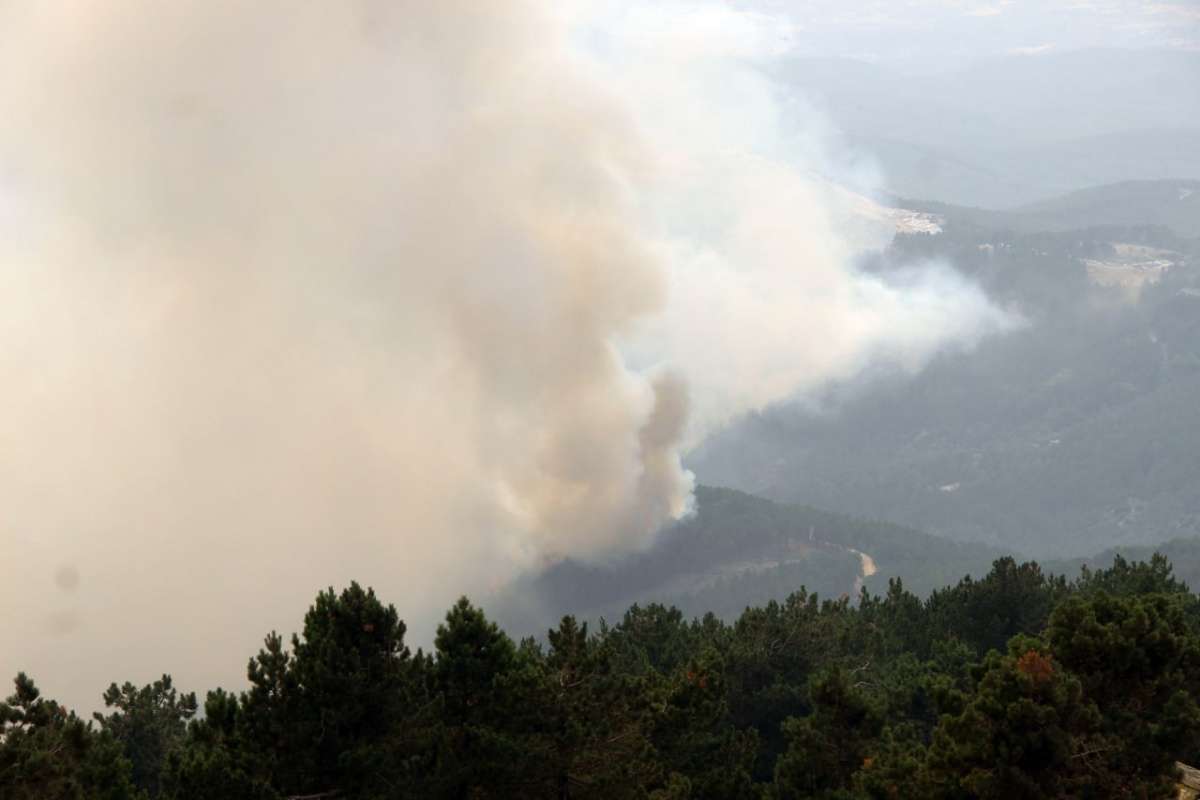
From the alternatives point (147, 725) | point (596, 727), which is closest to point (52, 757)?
point (596, 727)

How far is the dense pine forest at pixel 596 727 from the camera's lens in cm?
2786

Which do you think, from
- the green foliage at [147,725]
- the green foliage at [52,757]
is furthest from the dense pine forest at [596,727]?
the green foliage at [147,725]

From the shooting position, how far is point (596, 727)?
3384 cm

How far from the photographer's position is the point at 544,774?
32438 mm

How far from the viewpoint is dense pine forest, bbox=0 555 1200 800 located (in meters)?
27.9

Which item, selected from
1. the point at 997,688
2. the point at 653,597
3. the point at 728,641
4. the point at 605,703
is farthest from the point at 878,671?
the point at 653,597

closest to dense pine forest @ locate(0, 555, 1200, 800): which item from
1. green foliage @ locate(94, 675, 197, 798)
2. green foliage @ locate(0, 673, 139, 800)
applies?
green foliage @ locate(0, 673, 139, 800)

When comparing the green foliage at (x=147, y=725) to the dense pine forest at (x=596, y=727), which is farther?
the green foliage at (x=147, y=725)

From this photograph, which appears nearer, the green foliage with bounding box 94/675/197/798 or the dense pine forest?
the dense pine forest

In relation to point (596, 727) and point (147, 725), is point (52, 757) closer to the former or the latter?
point (596, 727)

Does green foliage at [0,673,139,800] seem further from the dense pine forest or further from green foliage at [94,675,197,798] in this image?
green foliage at [94,675,197,798]

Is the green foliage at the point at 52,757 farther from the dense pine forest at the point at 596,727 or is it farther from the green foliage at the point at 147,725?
the green foliage at the point at 147,725

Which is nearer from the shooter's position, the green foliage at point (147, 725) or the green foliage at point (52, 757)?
the green foliage at point (52, 757)

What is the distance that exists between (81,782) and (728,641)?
31.8m
